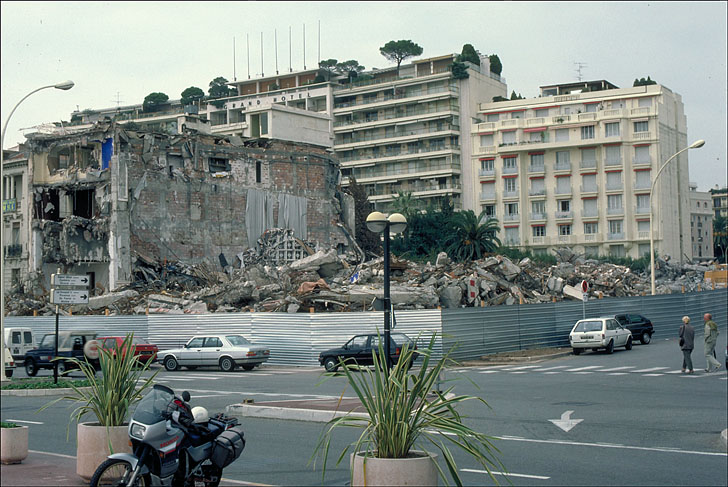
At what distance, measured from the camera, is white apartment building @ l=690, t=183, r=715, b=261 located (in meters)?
118

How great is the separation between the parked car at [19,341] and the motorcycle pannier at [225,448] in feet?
89.4

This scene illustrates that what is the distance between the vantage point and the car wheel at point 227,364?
29609 millimetres

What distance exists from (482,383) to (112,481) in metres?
16.3

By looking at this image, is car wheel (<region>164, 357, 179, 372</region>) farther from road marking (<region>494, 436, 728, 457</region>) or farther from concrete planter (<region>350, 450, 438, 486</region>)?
concrete planter (<region>350, 450, 438, 486</region>)

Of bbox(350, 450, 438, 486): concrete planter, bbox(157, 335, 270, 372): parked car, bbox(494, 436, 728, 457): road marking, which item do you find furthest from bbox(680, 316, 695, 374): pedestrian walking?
bbox(350, 450, 438, 486): concrete planter

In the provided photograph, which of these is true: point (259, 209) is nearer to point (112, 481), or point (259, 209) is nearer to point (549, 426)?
point (549, 426)

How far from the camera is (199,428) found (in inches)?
322

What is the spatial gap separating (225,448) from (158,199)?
42.3 meters

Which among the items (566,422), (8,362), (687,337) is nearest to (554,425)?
(566,422)

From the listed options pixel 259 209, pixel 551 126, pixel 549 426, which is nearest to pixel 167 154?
pixel 259 209

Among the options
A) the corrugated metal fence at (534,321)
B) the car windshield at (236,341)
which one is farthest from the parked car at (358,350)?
the car windshield at (236,341)

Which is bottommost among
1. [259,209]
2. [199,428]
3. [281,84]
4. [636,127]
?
[199,428]

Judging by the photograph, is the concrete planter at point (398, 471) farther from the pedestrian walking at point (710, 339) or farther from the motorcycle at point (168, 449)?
the pedestrian walking at point (710, 339)

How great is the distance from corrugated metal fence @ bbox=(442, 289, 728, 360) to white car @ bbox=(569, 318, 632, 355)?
2.45m
